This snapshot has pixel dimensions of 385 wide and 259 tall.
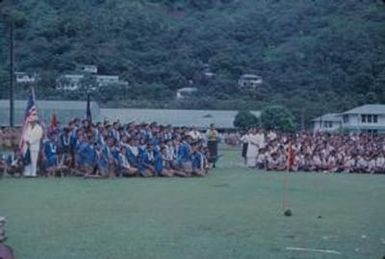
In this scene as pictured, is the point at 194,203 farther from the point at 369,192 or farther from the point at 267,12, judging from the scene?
the point at 267,12

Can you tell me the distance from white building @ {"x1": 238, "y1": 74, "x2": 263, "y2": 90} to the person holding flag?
4842 centimetres

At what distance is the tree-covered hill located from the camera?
5744 cm

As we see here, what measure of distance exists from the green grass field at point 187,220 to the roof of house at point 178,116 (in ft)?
129

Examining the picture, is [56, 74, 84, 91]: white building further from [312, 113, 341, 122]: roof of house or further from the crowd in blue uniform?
the crowd in blue uniform

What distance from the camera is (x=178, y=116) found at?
63656 millimetres

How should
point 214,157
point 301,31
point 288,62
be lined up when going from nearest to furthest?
point 214,157, point 288,62, point 301,31

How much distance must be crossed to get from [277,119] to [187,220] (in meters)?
44.5

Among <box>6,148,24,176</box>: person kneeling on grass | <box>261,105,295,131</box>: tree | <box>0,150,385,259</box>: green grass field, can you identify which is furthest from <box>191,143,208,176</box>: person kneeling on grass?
<box>261,105,295,131</box>: tree

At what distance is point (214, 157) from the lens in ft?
87.4

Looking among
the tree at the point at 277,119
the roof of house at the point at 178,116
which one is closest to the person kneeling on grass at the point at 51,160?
the tree at the point at 277,119

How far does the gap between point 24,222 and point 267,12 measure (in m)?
71.3

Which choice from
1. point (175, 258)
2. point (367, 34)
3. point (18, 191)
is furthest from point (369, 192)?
point (367, 34)

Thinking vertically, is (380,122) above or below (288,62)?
below

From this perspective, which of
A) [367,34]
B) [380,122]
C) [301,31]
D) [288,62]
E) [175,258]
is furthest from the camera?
[301,31]
